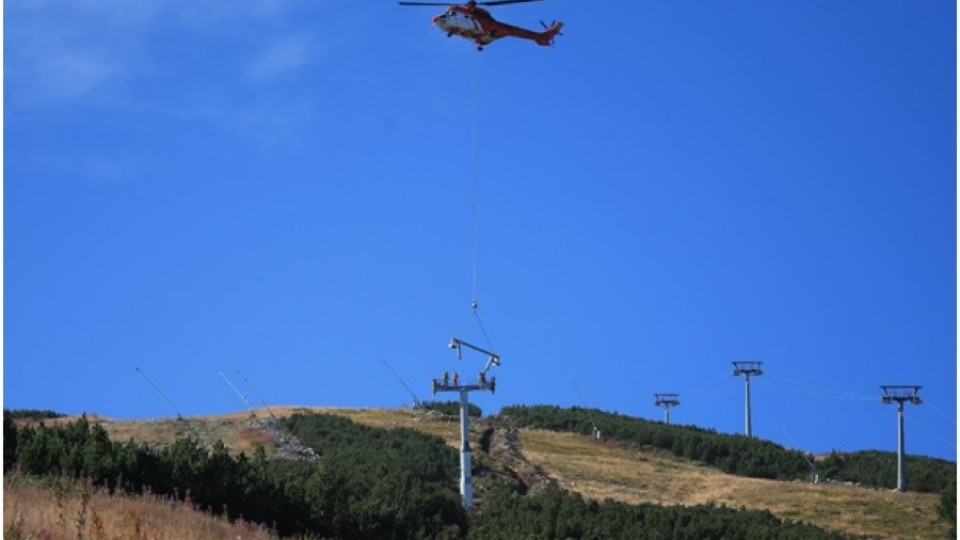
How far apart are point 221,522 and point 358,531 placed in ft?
35.0

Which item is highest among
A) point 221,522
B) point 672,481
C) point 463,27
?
point 463,27

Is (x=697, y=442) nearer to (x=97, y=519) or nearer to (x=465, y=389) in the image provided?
(x=465, y=389)

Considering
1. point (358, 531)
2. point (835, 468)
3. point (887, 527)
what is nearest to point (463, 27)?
point (358, 531)

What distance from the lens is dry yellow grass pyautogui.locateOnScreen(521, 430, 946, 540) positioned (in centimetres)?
5128

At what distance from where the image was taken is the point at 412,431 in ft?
206

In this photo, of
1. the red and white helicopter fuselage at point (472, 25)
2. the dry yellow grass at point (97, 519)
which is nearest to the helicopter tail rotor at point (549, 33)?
the red and white helicopter fuselage at point (472, 25)

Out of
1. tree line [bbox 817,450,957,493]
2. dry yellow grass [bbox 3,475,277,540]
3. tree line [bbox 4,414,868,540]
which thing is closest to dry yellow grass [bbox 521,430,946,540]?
tree line [bbox 4,414,868,540]

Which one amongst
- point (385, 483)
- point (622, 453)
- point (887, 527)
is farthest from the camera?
point (622, 453)

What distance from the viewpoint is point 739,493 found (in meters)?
56.5

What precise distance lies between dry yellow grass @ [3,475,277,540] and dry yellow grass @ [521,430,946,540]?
A: 3533cm

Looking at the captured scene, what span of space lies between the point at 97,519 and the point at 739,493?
45.0 metres

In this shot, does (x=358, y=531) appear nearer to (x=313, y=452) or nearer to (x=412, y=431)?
(x=313, y=452)

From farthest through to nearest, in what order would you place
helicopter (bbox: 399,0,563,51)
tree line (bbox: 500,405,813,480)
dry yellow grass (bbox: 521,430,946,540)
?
tree line (bbox: 500,405,813,480) < dry yellow grass (bbox: 521,430,946,540) < helicopter (bbox: 399,0,563,51)

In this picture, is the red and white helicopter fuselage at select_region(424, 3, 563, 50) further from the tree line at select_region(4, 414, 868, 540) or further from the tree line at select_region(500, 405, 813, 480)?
the tree line at select_region(500, 405, 813, 480)
